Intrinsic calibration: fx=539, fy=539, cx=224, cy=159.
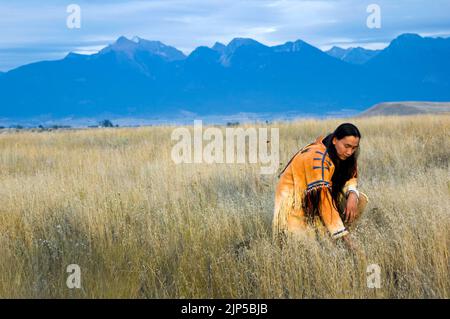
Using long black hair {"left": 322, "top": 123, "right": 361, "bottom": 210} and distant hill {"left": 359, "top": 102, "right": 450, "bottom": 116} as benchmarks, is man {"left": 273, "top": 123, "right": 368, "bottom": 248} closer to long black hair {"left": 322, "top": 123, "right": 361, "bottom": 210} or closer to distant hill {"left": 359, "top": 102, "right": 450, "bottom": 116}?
long black hair {"left": 322, "top": 123, "right": 361, "bottom": 210}

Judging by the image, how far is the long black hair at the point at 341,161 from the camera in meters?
4.58

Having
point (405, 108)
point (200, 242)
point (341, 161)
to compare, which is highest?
point (405, 108)

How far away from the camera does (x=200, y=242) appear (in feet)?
17.7

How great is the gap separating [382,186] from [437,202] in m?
1.30

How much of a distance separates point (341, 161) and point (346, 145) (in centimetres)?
32

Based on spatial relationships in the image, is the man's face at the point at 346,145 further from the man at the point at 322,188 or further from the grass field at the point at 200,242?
the grass field at the point at 200,242

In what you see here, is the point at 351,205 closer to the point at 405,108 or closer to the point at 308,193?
the point at 308,193

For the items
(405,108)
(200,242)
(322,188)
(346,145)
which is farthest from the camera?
(405,108)

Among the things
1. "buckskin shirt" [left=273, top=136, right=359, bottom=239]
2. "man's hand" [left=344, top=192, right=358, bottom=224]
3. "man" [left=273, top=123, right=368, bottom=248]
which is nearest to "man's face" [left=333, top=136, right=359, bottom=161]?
"man" [left=273, top=123, right=368, bottom=248]

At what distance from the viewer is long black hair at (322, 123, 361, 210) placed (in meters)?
4.58

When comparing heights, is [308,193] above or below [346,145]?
below

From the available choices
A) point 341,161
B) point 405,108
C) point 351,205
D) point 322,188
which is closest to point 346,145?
point 341,161
